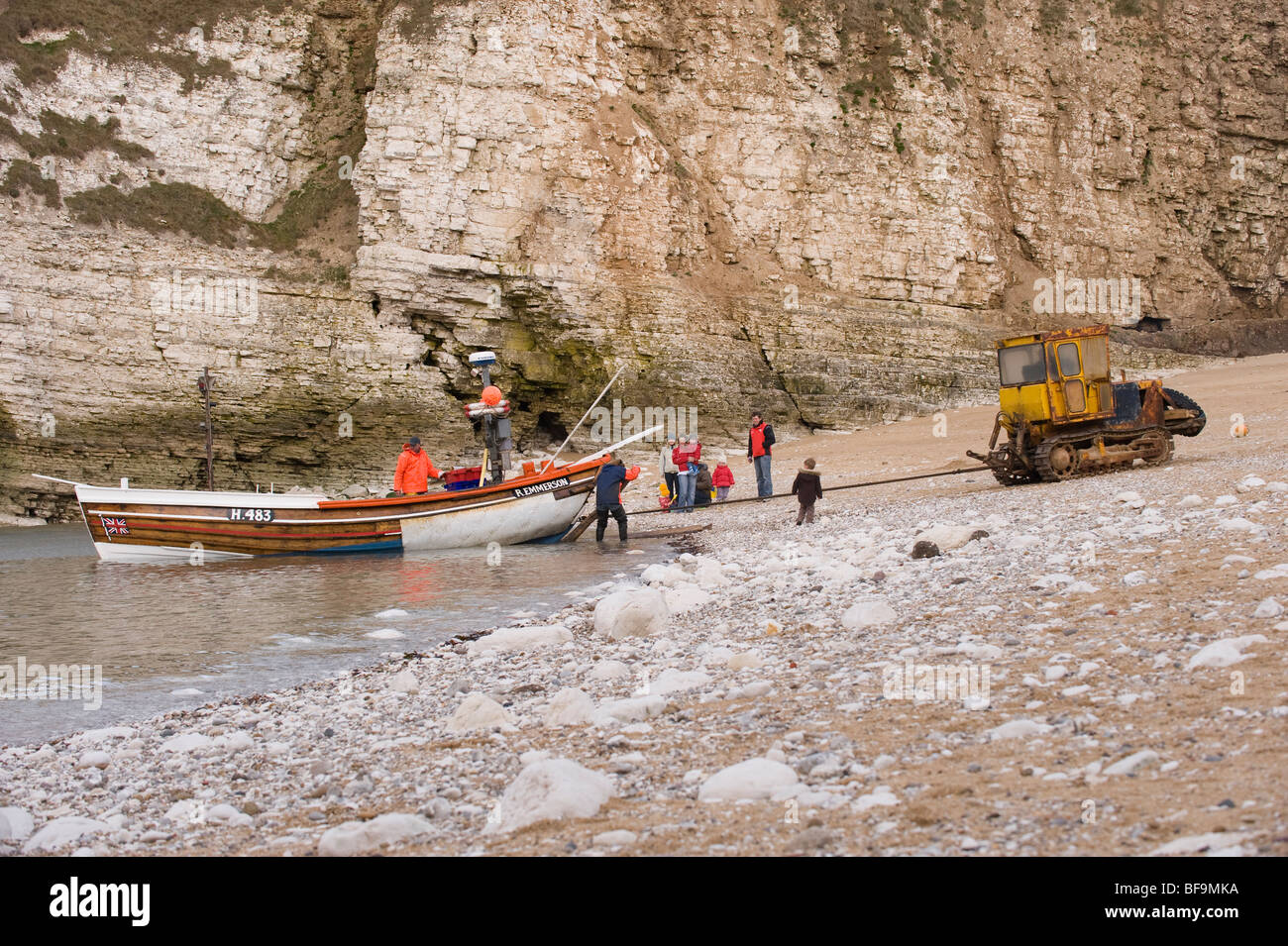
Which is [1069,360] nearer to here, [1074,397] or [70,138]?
[1074,397]

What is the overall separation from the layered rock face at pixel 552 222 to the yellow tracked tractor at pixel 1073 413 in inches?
705

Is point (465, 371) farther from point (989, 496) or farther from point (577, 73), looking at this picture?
point (989, 496)

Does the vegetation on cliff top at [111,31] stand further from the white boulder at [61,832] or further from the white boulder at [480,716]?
the white boulder at [61,832]

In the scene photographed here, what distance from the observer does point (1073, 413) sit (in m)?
17.1

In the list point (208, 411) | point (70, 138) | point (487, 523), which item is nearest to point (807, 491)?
point (487, 523)

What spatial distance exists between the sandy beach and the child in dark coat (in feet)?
18.3

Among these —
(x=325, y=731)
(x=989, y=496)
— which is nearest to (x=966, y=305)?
(x=989, y=496)

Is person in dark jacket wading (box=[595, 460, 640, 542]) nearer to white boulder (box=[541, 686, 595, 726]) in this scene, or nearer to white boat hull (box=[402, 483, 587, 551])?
white boat hull (box=[402, 483, 587, 551])

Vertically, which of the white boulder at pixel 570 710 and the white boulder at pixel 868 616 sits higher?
the white boulder at pixel 868 616

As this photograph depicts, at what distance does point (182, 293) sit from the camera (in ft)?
104

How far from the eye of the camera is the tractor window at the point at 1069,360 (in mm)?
16953

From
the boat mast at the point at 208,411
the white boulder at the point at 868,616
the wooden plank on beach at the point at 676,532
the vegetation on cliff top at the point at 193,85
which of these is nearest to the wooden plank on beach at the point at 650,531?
the wooden plank on beach at the point at 676,532

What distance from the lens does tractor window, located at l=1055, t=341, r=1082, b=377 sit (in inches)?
667

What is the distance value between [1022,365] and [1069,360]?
71 centimetres
